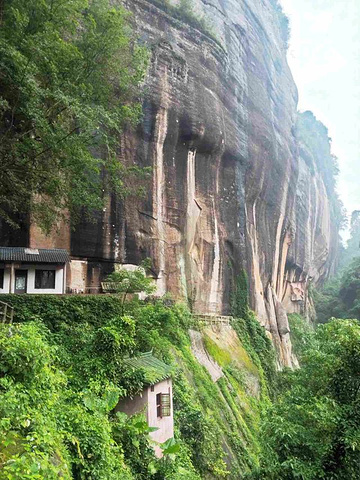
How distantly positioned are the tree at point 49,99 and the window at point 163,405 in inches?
247

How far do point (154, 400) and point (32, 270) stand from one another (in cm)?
939

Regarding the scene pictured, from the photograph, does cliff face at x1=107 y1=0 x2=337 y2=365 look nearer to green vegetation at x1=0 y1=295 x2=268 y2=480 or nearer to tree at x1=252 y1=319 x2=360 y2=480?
green vegetation at x1=0 y1=295 x2=268 y2=480

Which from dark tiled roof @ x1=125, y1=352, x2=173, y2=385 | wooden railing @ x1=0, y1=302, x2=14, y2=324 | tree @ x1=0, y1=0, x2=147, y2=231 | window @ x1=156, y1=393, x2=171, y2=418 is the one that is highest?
tree @ x1=0, y1=0, x2=147, y2=231

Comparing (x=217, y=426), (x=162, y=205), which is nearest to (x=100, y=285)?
(x=162, y=205)

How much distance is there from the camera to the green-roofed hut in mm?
8633

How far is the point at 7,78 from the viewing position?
10.1 metres

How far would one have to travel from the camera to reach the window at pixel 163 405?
30.6ft

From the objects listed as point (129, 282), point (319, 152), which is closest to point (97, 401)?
point (129, 282)

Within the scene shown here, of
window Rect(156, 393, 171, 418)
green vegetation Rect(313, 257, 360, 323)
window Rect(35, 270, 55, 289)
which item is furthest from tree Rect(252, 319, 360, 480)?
green vegetation Rect(313, 257, 360, 323)

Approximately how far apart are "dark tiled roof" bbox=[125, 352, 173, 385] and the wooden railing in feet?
10.5

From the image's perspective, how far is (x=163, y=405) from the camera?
9461 millimetres

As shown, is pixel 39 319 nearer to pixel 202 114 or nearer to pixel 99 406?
pixel 99 406

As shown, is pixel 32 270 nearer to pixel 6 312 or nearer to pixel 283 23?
pixel 6 312

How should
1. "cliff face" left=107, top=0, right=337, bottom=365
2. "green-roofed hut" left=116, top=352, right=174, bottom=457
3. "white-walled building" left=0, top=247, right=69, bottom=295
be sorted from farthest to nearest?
"cliff face" left=107, top=0, right=337, bottom=365, "white-walled building" left=0, top=247, right=69, bottom=295, "green-roofed hut" left=116, top=352, right=174, bottom=457
